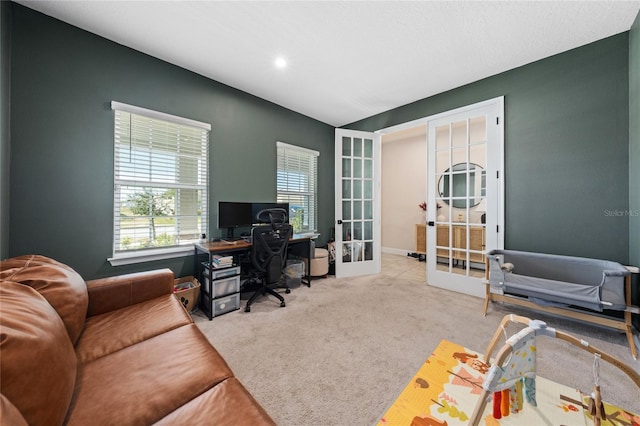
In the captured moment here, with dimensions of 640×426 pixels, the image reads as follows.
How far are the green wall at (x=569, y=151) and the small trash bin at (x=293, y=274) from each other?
8.76 feet

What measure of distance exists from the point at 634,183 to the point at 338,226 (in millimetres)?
3054

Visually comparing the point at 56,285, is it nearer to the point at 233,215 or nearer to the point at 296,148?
the point at 233,215

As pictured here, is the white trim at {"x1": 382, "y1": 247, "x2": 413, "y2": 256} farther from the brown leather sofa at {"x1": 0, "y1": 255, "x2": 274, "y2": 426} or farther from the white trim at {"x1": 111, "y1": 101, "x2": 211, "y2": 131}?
the brown leather sofa at {"x1": 0, "y1": 255, "x2": 274, "y2": 426}

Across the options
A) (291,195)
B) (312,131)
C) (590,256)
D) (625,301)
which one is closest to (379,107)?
(312,131)

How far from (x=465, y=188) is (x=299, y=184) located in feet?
8.17

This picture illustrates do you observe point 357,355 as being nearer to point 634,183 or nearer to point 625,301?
point 625,301

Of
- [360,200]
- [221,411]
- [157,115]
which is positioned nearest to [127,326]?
[221,411]

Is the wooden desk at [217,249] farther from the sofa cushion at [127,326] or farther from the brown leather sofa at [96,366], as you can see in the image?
the brown leather sofa at [96,366]

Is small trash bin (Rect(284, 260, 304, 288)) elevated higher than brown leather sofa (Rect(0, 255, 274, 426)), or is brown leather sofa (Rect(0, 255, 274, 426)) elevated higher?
brown leather sofa (Rect(0, 255, 274, 426))

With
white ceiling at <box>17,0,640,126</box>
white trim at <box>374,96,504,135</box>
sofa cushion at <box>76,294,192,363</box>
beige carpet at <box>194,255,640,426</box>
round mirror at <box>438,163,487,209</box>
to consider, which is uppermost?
white ceiling at <box>17,0,640,126</box>

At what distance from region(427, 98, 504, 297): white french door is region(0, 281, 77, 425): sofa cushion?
3416mm

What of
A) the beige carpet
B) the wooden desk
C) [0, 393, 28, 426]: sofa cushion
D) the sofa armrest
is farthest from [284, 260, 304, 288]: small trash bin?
[0, 393, 28, 426]: sofa cushion

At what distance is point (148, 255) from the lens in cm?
239

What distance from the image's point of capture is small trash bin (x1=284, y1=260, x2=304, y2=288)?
3.33 m
